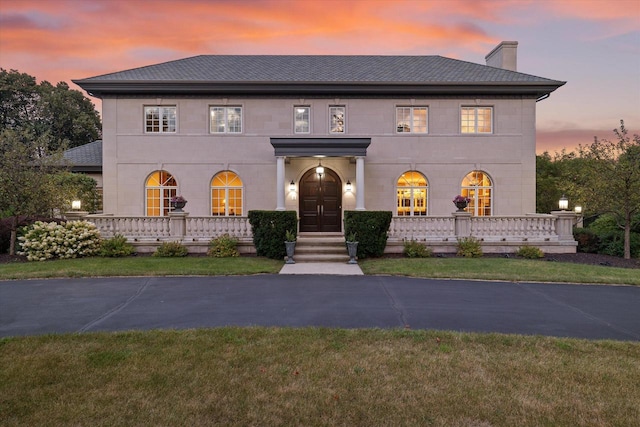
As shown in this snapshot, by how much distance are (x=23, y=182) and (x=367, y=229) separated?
12.1 meters

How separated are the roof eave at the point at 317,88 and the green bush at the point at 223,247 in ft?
23.1

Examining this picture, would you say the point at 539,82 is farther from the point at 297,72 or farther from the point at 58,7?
the point at 58,7

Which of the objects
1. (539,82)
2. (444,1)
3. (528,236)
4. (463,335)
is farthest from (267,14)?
(463,335)

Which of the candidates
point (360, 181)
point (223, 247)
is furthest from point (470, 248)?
point (223, 247)

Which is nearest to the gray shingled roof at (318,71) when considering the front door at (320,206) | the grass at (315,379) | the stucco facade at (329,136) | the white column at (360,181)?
the stucco facade at (329,136)

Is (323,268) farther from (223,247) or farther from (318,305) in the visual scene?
(223,247)

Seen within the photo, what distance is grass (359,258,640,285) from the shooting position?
30.3 feet

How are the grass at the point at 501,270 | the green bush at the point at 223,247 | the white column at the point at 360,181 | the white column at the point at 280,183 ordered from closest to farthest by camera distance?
the grass at the point at 501,270 → the green bush at the point at 223,247 → the white column at the point at 280,183 → the white column at the point at 360,181

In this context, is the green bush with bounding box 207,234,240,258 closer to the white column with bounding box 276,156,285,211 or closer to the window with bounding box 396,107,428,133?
the white column with bounding box 276,156,285,211

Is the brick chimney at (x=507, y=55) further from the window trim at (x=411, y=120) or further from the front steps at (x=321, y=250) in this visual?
the front steps at (x=321, y=250)

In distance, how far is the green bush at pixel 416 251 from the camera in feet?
41.1

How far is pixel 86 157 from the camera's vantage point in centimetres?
2009

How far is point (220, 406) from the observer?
10.8 ft

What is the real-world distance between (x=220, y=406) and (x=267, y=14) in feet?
53.3
